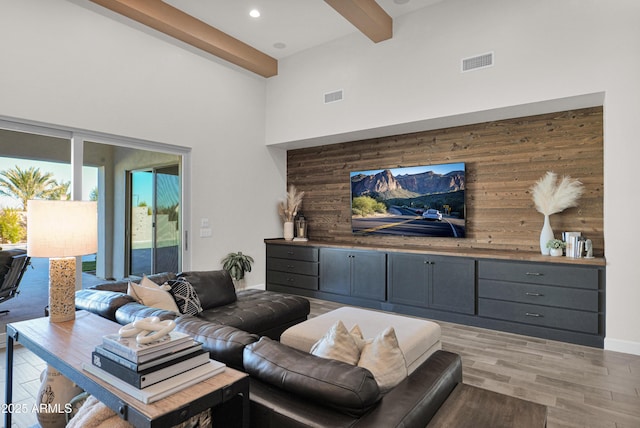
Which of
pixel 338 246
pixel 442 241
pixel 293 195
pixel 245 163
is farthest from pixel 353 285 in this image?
pixel 245 163

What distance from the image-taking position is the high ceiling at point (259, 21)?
4293 mm

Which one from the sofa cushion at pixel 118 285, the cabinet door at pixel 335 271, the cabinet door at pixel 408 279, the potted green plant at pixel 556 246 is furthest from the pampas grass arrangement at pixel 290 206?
the potted green plant at pixel 556 246

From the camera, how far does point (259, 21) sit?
192 inches

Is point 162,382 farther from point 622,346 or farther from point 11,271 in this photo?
point 622,346

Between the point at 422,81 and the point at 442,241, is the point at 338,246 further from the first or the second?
the point at 422,81

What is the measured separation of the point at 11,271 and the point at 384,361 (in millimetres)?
3986

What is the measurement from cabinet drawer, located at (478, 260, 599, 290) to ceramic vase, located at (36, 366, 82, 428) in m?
3.99

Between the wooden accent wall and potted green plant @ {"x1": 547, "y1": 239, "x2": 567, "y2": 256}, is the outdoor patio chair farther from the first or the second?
potted green plant @ {"x1": 547, "y1": 239, "x2": 567, "y2": 256}

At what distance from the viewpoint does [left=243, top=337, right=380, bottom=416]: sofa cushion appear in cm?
130

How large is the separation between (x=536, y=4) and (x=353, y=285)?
3987 millimetres

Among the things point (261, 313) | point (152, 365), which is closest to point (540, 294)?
point (261, 313)

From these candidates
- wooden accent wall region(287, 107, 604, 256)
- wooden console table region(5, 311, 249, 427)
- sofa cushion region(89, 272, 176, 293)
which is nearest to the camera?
wooden console table region(5, 311, 249, 427)

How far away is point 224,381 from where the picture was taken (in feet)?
4.61

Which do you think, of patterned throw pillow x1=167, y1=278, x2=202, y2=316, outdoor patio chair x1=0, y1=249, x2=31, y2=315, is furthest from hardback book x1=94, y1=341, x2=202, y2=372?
outdoor patio chair x1=0, y1=249, x2=31, y2=315
